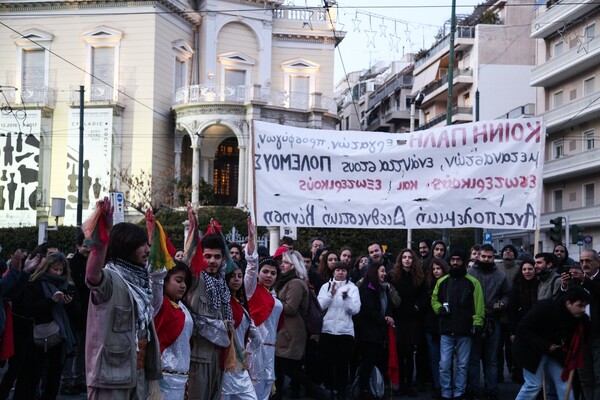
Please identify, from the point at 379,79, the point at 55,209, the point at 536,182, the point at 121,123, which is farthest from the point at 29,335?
the point at 379,79

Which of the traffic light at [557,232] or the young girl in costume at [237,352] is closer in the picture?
the young girl in costume at [237,352]

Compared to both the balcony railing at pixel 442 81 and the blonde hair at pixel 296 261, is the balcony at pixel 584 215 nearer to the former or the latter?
the balcony railing at pixel 442 81

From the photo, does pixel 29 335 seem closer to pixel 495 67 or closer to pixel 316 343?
pixel 316 343

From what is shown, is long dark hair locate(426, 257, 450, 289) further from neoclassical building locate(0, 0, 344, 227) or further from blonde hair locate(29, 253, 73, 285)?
neoclassical building locate(0, 0, 344, 227)

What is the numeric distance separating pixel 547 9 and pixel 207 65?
1624 centimetres

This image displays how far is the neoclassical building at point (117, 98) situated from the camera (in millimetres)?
41844

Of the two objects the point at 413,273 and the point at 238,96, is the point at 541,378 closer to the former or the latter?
the point at 413,273

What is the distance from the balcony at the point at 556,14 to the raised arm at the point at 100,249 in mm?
36346

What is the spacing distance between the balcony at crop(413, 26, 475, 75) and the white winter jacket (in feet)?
135

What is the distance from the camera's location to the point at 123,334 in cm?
559

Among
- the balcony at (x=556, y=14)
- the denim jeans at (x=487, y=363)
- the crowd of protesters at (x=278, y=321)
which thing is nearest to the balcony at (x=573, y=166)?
the balcony at (x=556, y=14)

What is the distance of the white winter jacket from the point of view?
11.1 meters

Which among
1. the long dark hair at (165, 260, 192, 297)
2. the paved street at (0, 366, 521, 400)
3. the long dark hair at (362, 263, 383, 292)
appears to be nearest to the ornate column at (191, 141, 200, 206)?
the paved street at (0, 366, 521, 400)

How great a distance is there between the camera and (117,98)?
1656 inches
